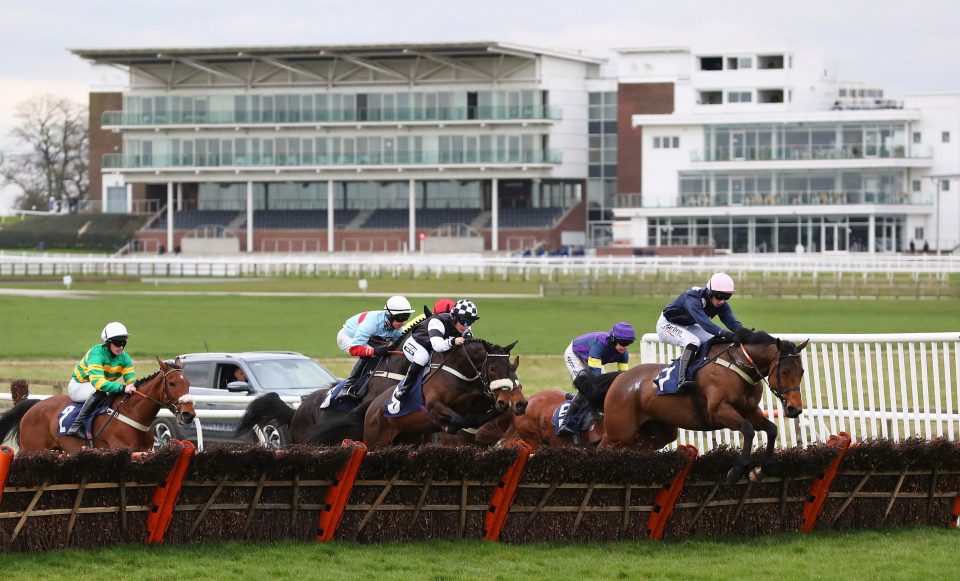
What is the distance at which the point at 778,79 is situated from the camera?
77000 mm

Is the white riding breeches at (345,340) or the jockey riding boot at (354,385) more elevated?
the white riding breeches at (345,340)

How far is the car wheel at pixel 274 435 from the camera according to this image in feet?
47.9

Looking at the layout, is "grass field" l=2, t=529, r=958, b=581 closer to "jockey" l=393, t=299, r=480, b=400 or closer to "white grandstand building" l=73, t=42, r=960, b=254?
"jockey" l=393, t=299, r=480, b=400

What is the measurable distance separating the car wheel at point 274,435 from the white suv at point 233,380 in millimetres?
1825

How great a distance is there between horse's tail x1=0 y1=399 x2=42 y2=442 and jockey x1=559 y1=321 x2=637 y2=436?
15.8 ft

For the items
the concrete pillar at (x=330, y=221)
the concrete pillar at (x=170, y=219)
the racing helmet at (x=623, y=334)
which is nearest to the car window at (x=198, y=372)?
the racing helmet at (x=623, y=334)

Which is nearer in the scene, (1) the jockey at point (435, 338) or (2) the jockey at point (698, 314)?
(2) the jockey at point (698, 314)

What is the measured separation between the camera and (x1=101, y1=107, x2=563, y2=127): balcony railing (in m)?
81.8

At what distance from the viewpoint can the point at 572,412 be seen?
516 inches

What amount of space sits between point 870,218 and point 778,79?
9.42 meters

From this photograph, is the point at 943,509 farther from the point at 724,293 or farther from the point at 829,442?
the point at 724,293

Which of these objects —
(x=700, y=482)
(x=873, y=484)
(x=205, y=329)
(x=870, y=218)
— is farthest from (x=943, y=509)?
(x=870, y=218)

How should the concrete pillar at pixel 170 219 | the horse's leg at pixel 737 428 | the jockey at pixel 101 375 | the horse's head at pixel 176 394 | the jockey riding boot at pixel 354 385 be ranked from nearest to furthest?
the horse's leg at pixel 737 428
the horse's head at pixel 176 394
the jockey at pixel 101 375
the jockey riding boot at pixel 354 385
the concrete pillar at pixel 170 219

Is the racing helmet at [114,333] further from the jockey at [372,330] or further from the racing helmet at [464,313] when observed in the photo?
the racing helmet at [464,313]
